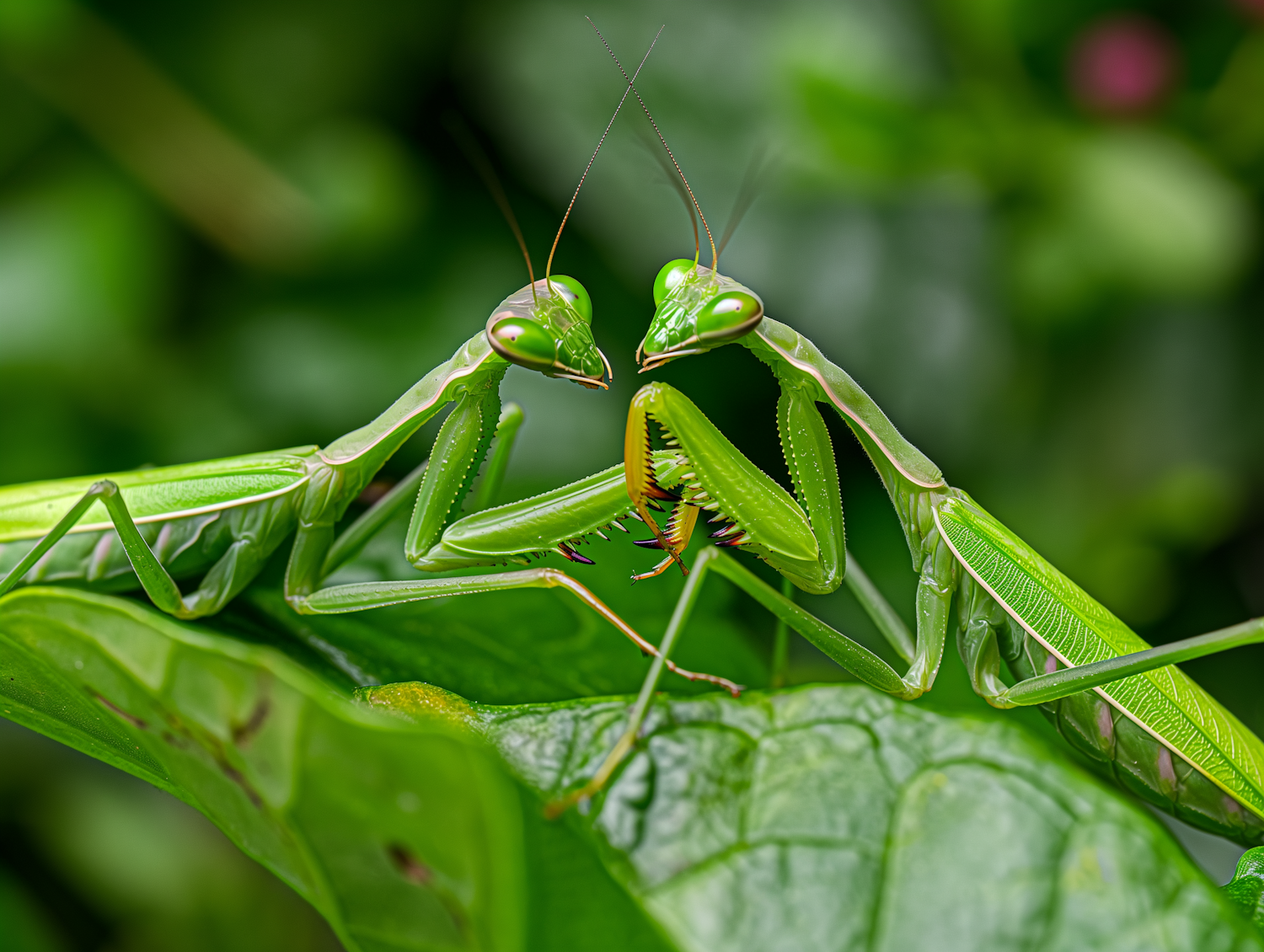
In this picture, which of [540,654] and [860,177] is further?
[860,177]

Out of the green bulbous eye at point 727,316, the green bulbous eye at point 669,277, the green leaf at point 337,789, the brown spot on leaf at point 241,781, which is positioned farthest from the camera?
the green bulbous eye at point 669,277

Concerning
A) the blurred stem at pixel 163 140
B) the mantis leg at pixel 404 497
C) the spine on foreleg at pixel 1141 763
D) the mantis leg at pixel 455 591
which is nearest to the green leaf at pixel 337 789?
the mantis leg at pixel 455 591

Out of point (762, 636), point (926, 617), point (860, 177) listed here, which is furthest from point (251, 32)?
point (926, 617)

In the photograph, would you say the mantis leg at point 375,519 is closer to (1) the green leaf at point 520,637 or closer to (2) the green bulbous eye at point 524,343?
(1) the green leaf at point 520,637

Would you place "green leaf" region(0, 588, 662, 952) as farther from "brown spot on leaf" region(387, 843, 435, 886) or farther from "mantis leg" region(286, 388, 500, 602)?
"mantis leg" region(286, 388, 500, 602)

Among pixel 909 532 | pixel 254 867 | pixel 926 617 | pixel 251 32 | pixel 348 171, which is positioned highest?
pixel 251 32

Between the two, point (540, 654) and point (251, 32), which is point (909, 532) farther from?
point (251, 32)

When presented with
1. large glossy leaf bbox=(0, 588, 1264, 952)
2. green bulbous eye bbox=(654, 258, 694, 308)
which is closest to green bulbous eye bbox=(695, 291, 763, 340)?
green bulbous eye bbox=(654, 258, 694, 308)
